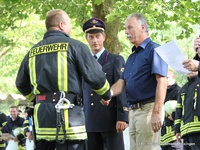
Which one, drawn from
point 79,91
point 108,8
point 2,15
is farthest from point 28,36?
point 79,91

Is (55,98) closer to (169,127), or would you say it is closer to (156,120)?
(156,120)

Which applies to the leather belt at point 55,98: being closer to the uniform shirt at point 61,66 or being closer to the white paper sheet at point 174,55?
the uniform shirt at point 61,66

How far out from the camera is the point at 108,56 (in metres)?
8.10

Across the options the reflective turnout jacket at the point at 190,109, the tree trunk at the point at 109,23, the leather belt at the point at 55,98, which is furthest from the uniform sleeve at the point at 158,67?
the tree trunk at the point at 109,23

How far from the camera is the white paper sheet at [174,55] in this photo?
6227mm

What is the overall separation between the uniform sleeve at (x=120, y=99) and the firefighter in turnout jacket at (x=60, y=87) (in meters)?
1.36

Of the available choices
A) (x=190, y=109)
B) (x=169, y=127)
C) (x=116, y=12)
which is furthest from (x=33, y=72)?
(x=116, y=12)

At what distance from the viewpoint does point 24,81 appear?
6.81 m

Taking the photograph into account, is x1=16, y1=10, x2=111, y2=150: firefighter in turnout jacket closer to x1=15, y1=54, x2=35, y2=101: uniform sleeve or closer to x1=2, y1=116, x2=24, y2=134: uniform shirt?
x1=15, y1=54, x2=35, y2=101: uniform sleeve

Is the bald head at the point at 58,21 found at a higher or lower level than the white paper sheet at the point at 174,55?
higher

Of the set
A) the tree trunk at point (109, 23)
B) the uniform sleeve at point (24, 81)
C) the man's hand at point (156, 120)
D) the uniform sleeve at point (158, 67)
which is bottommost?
the man's hand at point (156, 120)

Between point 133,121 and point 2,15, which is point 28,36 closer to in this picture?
point 2,15

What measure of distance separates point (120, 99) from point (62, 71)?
5.85 feet

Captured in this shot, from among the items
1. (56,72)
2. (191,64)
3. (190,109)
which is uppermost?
(56,72)
